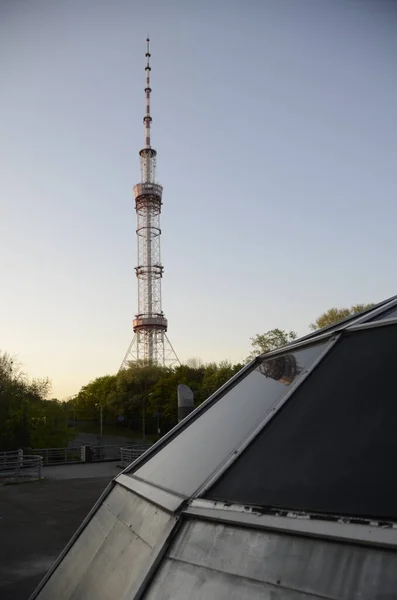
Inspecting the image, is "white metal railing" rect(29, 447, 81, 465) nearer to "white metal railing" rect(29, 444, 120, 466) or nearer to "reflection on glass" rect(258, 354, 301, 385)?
"white metal railing" rect(29, 444, 120, 466)

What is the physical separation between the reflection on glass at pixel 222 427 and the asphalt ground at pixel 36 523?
403 centimetres

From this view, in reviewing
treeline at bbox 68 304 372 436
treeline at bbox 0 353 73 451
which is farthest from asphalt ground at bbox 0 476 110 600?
treeline at bbox 68 304 372 436

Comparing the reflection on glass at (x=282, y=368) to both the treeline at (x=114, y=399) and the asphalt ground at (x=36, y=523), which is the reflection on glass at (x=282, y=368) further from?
the treeline at (x=114, y=399)

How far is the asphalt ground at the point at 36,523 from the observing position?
7180mm

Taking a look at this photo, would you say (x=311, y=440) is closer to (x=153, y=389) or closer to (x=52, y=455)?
(x=52, y=455)

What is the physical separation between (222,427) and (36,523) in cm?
889

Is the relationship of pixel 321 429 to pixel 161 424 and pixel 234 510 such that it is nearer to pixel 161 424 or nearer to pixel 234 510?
pixel 234 510

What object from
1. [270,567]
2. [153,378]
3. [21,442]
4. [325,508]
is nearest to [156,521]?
[270,567]

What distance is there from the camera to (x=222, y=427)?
3625 millimetres

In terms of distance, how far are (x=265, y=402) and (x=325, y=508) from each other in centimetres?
125

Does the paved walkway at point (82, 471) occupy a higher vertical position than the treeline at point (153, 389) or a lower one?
lower

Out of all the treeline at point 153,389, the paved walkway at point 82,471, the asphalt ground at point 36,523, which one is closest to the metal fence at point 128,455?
the paved walkway at point 82,471

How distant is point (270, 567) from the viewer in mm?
2035

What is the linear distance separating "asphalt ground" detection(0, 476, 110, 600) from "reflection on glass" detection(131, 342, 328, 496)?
4.03 m
